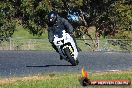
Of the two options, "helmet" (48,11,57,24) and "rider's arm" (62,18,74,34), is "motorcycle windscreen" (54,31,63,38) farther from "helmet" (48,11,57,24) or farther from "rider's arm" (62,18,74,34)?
"helmet" (48,11,57,24)

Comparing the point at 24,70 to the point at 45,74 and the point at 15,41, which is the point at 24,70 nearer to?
the point at 45,74

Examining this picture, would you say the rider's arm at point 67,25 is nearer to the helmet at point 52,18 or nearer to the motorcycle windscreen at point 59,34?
the motorcycle windscreen at point 59,34

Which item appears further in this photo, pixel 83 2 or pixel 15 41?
pixel 83 2

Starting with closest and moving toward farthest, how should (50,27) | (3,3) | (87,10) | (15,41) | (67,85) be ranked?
(67,85)
(50,27)
(15,41)
(3,3)
(87,10)

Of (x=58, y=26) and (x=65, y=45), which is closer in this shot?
(x=58, y=26)

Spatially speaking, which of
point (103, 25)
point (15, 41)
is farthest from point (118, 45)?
point (103, 25)

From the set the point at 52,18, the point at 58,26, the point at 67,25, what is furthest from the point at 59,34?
the point at 52,18

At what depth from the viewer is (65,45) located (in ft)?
46.5

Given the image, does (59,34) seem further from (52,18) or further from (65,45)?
(52,18)

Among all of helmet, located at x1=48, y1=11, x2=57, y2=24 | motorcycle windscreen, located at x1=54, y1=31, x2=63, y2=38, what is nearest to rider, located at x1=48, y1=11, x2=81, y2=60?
helmet, located at x1=48, y1=11, x2=57, y2=24

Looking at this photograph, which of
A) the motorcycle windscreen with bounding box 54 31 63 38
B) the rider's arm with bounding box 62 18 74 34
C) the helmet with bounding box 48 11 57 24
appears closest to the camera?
the helmet with bounding box 48 11 57 24

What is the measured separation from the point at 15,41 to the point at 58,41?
17354 millimetres

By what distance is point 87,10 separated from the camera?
1781 inches

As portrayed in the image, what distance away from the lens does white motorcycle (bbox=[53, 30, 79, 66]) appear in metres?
14.0
